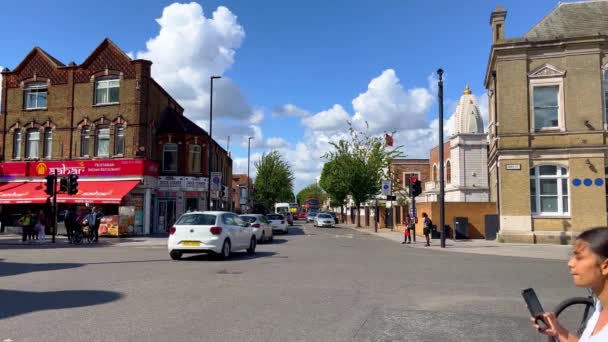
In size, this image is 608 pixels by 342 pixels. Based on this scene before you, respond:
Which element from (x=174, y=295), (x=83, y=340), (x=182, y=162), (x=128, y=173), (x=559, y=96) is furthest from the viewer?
(x=182, y=162)

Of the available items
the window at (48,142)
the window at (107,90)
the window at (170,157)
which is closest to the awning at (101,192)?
the window at (48,142)

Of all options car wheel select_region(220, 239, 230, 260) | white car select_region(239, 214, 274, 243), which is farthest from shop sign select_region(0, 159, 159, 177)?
car wheel select_region(220, 239, 230, 260)

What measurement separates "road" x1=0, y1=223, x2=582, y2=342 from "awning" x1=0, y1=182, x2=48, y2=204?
16.4 meters

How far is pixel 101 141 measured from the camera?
1230 inches

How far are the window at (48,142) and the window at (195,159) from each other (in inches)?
352

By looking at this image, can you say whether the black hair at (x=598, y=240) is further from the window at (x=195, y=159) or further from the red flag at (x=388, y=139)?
the red flag at (x=388, y=139)

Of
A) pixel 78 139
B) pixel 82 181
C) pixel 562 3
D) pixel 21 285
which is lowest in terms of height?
pixel 21 285

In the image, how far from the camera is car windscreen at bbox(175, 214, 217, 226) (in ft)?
49.3

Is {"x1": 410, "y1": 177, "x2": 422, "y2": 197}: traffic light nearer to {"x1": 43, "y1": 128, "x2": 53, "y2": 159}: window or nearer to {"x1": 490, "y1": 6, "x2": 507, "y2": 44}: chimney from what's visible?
{"x1": 490, "y1": 6, "x2": 507, "y2": 44}: chimney

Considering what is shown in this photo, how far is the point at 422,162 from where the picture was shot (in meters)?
67.8

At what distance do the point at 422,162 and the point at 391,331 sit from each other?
63443 mm

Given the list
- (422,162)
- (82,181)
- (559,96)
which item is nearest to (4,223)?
(82,181)

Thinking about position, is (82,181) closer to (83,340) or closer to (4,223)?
(4,223)

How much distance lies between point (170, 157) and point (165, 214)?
12.8ft
